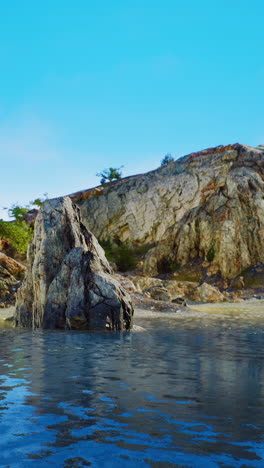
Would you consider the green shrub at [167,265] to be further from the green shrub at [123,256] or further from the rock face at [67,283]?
the rock face at [67,283]

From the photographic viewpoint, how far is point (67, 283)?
811 inches

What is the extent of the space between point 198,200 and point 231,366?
77295 mm

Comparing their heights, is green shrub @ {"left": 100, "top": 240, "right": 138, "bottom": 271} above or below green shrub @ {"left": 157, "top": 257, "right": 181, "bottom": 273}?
above

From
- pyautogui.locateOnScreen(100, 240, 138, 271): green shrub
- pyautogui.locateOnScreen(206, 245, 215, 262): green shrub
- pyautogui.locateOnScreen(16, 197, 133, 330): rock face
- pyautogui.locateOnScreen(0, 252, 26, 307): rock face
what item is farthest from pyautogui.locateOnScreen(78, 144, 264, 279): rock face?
pyautogui.locateOnScreen(16, 197, 133, 330): rock face

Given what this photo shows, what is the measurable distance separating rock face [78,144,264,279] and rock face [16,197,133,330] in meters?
45.3

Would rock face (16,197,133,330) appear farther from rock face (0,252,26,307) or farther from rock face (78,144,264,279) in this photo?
rock face (78,144,264,279)

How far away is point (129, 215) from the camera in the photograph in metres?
94.6

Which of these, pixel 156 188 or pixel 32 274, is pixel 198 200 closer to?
pixel 156 188

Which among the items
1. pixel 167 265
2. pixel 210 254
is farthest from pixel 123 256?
pixel 210 254

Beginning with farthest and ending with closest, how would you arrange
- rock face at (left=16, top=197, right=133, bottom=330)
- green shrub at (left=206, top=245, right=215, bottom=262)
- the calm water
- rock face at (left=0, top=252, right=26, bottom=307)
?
1. green shrub at (left=206, top=245, right=215, bottom=262)
2. rock face at (left=0, top=252, right=26, bottom=307)
3. rock face at (left=16, top=197, right=133, bottom=330)
4. the calm water

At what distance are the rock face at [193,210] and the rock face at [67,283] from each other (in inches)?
1785

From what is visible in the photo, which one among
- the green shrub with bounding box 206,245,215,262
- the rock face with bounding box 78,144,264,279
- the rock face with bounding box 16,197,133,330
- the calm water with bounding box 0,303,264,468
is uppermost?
the rock face with bounding box 78,144,264,279

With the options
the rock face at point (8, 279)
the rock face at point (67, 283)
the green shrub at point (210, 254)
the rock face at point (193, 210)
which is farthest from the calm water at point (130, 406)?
the rock face at point (193, 210)

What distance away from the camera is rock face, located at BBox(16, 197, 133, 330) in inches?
768
